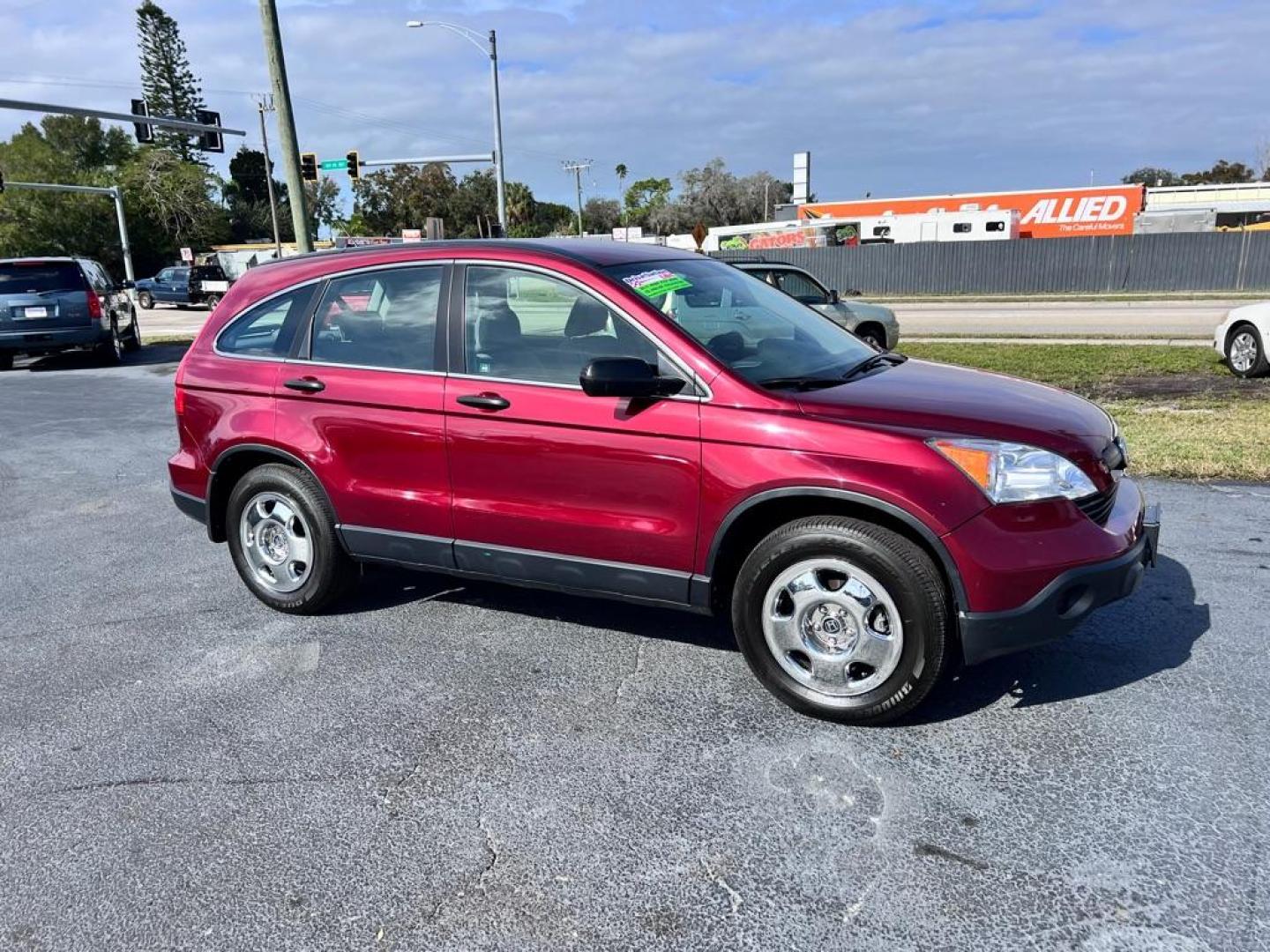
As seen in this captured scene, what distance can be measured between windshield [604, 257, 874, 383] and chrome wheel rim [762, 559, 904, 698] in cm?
81

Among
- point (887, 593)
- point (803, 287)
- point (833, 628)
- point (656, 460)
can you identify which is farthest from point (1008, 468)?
point (803, 287)

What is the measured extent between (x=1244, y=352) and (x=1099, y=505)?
947 centimetres

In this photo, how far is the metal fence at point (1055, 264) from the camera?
95.3ft

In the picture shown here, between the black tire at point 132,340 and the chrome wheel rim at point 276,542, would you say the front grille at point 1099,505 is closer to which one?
the chrome wheel rim at point 276,542

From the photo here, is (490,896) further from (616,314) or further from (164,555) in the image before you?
(164,555)

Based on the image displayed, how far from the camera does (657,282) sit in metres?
4.05

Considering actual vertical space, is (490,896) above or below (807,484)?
below

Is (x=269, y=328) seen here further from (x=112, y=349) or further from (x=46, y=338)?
(x=112, y=349)

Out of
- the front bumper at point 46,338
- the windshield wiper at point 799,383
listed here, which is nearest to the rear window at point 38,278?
the front bumper at point 46,338

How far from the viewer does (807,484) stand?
3.37m

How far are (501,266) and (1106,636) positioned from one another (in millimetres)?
3189

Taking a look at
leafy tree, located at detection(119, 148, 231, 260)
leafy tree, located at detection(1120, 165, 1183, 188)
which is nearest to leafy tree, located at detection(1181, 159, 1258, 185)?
leafy tree, located at detection(1120, 165, 1183, 188)

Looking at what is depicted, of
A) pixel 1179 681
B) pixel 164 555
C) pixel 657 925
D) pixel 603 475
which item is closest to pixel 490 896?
pixel 657 925

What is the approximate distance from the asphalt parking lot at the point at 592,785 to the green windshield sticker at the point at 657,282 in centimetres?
161
